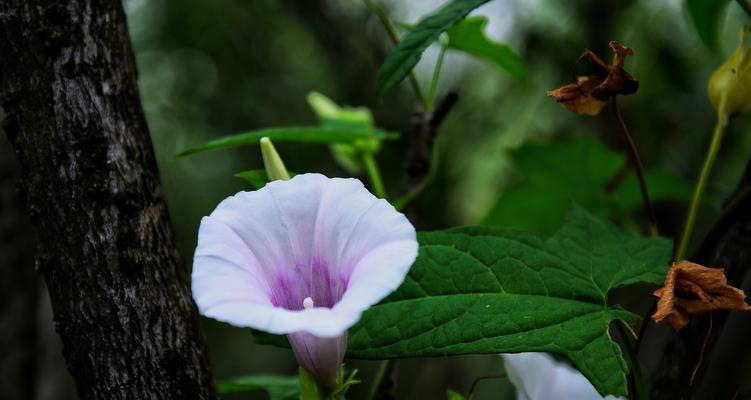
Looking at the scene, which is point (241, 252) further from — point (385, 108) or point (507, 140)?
point (507, 140)

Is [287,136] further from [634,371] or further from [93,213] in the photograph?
[634,371]

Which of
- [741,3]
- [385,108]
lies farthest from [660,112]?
[741,3]

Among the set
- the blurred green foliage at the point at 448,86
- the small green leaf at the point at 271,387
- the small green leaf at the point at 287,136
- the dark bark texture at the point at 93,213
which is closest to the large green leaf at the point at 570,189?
the blurred green foliage at the point at 448,86

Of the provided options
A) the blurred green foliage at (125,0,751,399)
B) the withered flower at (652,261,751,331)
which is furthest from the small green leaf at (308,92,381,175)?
the withered flower at (652,261,751,331)

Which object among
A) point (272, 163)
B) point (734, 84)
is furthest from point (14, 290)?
point (734, 84)

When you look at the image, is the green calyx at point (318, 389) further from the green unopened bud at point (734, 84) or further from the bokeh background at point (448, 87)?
the bokeh background at point (448, 87)

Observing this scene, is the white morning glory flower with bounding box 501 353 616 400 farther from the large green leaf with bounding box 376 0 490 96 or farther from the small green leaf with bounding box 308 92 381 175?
the small green leaf with bounding box 308 92 381 175
